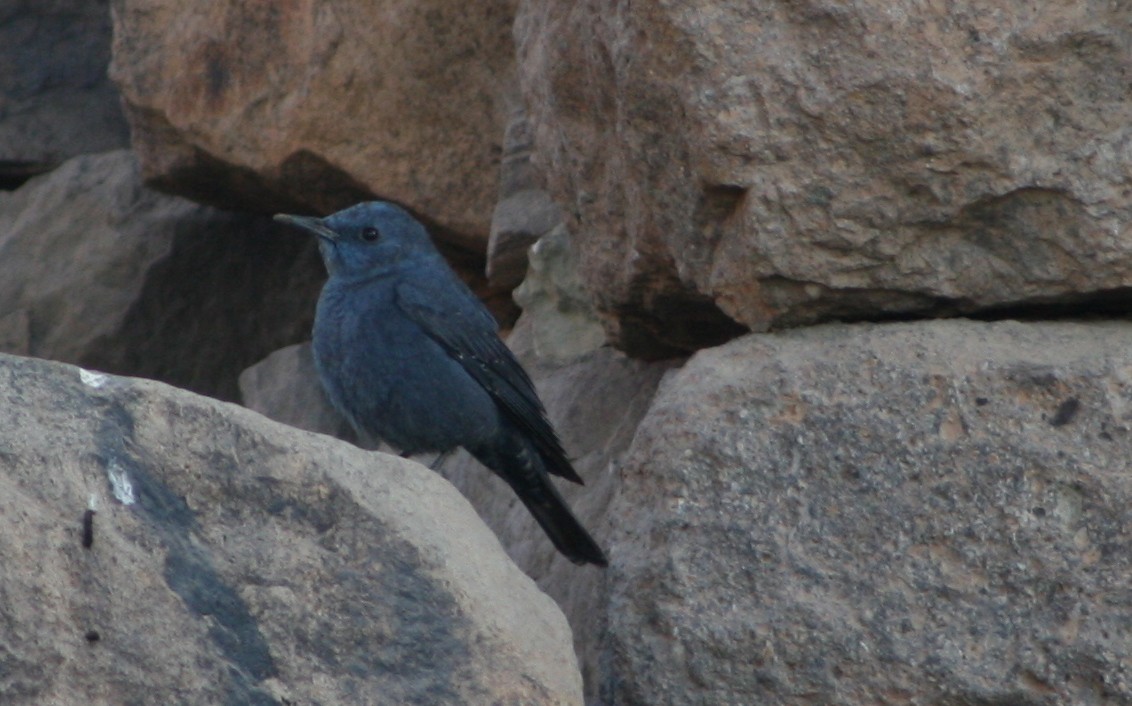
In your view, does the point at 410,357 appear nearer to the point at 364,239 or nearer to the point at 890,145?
the point at 364,239

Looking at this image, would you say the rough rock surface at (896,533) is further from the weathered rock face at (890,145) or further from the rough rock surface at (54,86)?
the rough rock surface at (54,86)

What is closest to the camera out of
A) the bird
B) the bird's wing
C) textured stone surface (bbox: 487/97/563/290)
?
the bird's wing

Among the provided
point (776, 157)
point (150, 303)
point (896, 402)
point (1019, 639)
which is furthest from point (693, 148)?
point (150, 303)

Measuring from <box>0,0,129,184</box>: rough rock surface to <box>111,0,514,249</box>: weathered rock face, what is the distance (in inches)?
38.0

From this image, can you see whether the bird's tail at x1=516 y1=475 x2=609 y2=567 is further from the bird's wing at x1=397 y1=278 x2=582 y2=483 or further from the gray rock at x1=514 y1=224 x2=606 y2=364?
the gray rock at x1=514 y1=224 x2=606 y2=364

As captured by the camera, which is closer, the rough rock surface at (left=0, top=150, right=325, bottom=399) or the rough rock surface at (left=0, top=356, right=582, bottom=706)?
the rough rock surface at (left=0, top=356, right=582, bottom=706)

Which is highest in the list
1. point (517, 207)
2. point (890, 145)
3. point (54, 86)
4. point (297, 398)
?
point (890, 145)

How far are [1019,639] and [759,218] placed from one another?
94 centimetres

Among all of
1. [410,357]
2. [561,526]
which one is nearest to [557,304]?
[410,357]

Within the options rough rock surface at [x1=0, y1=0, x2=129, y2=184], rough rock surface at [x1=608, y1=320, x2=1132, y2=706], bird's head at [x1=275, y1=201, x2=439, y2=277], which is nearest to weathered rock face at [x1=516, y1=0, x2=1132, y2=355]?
rough rock surface at [x1=608, y1=320, x2=1132, y2=706]

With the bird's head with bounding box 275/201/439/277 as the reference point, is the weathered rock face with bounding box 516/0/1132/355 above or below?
above

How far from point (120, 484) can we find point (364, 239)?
2.30 m

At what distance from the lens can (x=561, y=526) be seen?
14.0ft

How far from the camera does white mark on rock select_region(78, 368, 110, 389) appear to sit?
2787mm
